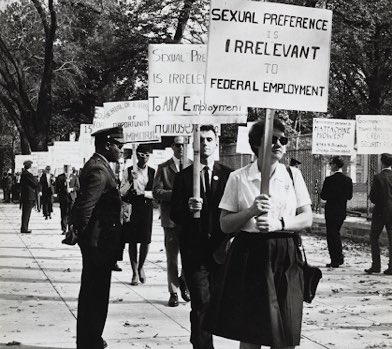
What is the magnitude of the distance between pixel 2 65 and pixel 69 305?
31.5 metres

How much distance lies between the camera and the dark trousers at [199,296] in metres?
6.09

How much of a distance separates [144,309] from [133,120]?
4.74 m

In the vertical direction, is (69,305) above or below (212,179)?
below

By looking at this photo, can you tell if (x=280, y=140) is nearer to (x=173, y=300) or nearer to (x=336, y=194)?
(x=173, y=300)

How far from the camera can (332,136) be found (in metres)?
18.8

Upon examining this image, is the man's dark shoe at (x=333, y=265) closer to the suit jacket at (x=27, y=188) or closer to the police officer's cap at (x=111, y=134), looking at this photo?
the police officer's cap at (x=111, y=134)

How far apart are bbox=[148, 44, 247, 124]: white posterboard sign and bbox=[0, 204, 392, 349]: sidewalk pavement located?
220 cm

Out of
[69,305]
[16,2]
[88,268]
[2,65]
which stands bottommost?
[69,305]

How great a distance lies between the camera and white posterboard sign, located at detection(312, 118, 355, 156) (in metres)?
18.7

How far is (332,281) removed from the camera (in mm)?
11445

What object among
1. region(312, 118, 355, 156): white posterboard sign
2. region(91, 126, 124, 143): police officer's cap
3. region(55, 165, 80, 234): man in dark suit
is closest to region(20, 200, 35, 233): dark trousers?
region(55, 165, 80, 234): man in dark suit

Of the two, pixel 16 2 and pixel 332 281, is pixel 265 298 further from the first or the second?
Result: pixel 16 2

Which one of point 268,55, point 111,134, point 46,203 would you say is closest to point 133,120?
point 111,134

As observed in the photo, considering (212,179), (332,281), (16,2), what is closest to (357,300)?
(332,281)
